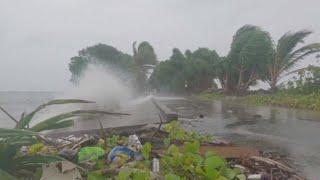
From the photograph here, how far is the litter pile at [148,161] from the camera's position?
277cm

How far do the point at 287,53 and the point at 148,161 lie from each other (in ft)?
88.9

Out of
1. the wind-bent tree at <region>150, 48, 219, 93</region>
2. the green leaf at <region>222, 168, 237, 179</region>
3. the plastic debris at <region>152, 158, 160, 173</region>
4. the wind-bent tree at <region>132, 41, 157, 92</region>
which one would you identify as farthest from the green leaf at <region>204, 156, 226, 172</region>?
the wind-bent tree at <region>132, 41, 157, 92</region>

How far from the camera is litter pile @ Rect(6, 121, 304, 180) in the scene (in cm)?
277

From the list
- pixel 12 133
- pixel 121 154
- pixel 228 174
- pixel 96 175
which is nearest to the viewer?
pixel 12 133

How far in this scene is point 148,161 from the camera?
4.04 metres

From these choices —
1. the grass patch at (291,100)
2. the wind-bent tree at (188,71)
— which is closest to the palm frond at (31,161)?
the grass patch at (291,100)

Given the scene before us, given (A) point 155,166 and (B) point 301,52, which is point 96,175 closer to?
(A) point 155,166

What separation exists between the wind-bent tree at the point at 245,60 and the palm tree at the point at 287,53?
0.93 m

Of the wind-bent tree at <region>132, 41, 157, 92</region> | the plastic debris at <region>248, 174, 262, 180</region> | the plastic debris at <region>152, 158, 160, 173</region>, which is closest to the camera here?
the plastic debris at <region>152, 158, 160, 173</region>

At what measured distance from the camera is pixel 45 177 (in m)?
2.49

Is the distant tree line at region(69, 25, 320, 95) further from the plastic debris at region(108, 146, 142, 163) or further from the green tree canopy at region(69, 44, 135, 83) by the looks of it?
the plastic debris at region(108, 146, 142, 163)

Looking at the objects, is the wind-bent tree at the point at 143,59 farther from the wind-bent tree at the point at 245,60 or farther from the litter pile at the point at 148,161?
the litter pile at the point at 148,161

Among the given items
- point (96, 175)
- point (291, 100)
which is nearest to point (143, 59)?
point (291, 100)

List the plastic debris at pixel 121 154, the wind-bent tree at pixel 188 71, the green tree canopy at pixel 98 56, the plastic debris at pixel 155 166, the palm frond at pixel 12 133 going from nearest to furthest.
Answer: the palm frond at pixel 12 133
the plastic debris at pixel 155 166
the plastic debris at pixel 121 154
the wind-bent tree at pixel 188 71
the green tree canopy at pixel 98 56
